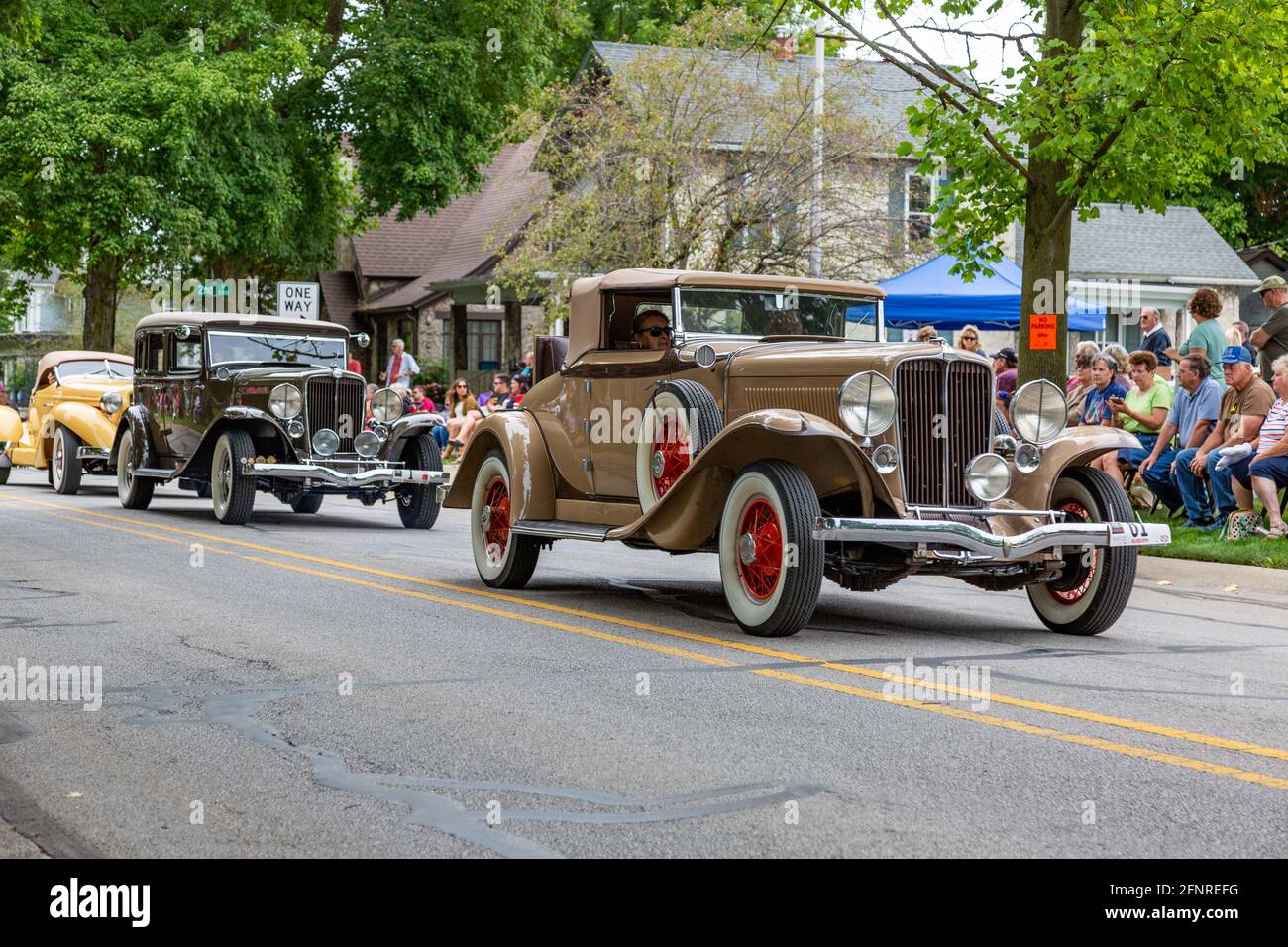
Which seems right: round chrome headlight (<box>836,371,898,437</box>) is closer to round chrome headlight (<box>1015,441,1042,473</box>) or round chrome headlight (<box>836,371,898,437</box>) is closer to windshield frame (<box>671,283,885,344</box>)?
round chrome headlight (<box>1015,441,1042,473</box>)

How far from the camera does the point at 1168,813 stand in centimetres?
494

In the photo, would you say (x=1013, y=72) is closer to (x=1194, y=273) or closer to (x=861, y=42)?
(x=861, y=42)

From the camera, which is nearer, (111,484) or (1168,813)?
(1168,813)

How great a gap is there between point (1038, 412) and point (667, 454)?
84.4 inches

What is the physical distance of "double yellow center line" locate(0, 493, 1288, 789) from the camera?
5.86 m

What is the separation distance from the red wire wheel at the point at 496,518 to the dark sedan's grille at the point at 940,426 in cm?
327

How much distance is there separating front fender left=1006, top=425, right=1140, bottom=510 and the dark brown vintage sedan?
837 cm

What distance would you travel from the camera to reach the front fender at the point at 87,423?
22.2 meters

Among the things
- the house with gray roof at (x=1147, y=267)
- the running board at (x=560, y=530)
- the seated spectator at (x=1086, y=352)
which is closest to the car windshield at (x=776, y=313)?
the running board at (x=560, y=530)

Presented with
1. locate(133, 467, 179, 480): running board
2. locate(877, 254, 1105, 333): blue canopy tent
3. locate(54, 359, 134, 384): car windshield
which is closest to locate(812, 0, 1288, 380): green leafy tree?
locate(877, 254, 1105, 333): blue canopy tent

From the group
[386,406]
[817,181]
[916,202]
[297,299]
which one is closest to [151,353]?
[386,406]

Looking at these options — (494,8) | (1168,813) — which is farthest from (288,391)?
(494,8)
